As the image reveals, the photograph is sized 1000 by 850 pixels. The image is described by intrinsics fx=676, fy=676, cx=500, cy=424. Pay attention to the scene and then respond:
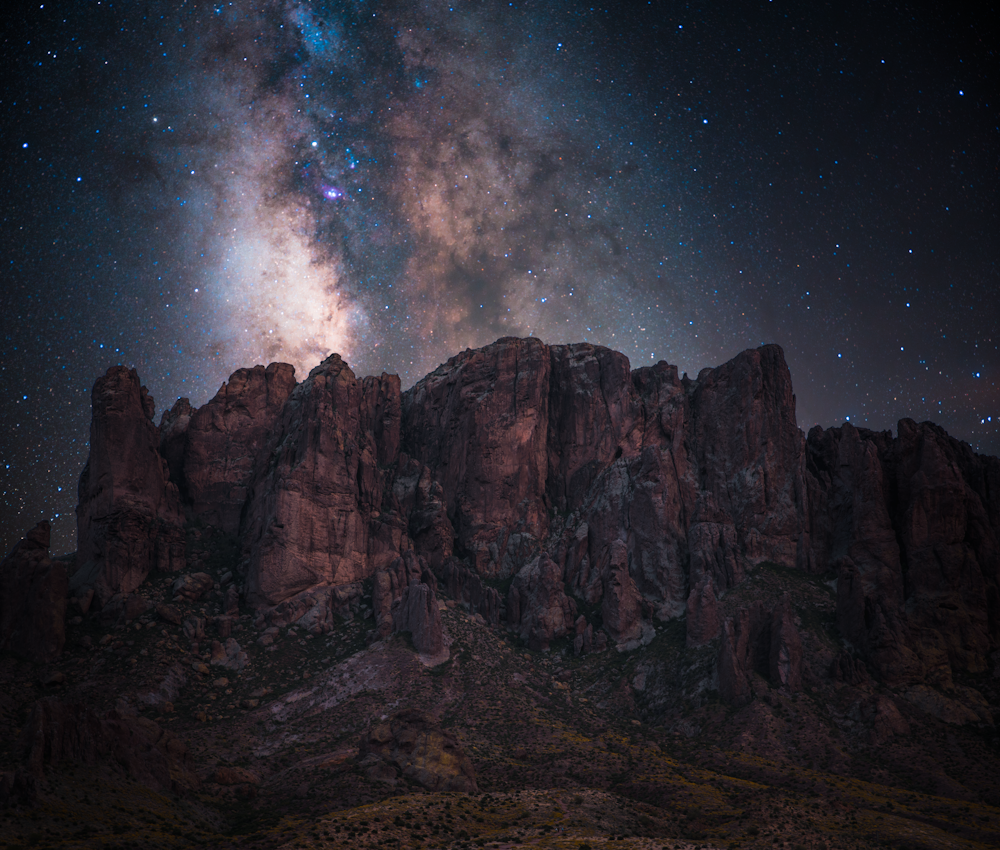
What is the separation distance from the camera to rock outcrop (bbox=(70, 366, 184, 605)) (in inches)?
4606

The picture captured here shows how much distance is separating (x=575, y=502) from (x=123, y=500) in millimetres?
91254

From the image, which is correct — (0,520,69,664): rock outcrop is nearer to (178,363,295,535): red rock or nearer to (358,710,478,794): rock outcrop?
(178,363,295,535): red rock

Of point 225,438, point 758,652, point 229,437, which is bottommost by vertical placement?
point 758,652

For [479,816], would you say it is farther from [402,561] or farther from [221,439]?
[221,439]

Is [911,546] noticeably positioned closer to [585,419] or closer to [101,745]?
[585,419]

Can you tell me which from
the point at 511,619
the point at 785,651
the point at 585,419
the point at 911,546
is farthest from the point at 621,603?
the point at 911,546

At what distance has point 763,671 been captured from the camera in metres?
106

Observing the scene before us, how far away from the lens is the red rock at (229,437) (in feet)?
458

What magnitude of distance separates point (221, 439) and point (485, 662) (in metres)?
75.7

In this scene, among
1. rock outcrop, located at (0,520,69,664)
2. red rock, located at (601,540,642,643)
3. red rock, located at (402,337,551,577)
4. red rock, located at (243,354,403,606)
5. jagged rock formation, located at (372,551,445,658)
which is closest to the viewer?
rock outcrop, located at (0,520,69,664)

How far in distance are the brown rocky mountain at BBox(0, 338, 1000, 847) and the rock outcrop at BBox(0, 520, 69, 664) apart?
1.46 ft

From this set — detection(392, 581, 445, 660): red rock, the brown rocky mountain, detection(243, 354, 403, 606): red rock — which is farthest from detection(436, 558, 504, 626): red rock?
detection(392, 581, 445, 660): red rock

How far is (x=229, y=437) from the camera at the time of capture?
147 metres

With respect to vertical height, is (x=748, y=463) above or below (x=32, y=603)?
above
